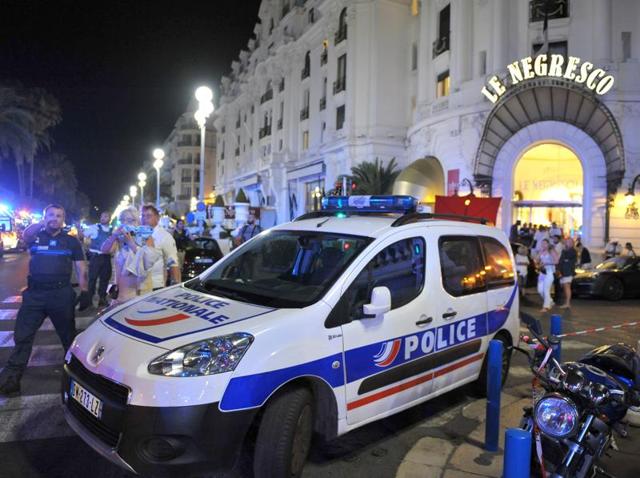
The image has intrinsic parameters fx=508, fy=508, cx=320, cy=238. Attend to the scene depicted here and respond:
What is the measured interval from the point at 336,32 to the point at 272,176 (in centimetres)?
1319

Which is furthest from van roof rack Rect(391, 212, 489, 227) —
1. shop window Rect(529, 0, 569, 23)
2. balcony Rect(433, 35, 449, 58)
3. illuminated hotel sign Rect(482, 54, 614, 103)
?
balcony Rect(433, 35, 449, 58)

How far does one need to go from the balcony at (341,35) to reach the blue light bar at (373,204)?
2832 centimetres

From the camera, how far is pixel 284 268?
14.9 ft

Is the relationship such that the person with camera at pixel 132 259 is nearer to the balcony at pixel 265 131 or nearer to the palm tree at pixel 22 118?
the palm tree at pixel 22 118

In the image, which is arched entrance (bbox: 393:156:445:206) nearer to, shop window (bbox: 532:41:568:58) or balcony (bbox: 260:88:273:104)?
shop window (bbox: 532:41:568:58)

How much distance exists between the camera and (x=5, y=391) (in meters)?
4.98

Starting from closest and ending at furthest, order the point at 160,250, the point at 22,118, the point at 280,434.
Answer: the point at 280,434
the point at 160,250
the point at 22,118

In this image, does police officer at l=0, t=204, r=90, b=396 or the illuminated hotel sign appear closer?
police officer at l=0, t=204, r=90, b=396

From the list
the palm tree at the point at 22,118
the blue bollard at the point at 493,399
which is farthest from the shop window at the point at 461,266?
the palm tree at the point at 22,118

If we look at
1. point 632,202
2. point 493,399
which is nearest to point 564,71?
point 632,202

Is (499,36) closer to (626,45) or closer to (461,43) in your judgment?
(461,43)

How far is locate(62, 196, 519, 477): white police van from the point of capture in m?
2.93

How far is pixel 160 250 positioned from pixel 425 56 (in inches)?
882

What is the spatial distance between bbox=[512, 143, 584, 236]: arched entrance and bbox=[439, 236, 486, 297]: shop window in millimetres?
18792
